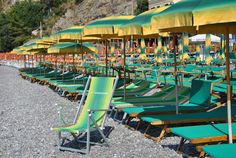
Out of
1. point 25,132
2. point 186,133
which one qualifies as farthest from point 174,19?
point 25,132

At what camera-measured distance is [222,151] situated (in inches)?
168

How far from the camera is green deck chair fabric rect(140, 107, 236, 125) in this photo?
6.08 metres

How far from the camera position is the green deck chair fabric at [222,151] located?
412 cm

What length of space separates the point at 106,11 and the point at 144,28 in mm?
55932

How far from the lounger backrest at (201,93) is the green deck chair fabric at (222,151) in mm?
2851

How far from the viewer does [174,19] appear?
473 cm

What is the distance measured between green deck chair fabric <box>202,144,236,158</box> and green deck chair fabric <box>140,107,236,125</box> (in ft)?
5.34

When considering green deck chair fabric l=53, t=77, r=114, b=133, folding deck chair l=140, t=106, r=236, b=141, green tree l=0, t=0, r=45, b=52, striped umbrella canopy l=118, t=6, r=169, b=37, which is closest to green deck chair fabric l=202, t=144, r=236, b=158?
folding deck chair l=140, t=106, r=236, b=141

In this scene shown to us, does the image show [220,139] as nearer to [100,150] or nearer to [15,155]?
[100,150]

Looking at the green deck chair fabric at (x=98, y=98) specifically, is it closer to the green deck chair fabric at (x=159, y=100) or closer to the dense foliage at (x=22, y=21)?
the green deck chair fabric at (x=159, y=100)

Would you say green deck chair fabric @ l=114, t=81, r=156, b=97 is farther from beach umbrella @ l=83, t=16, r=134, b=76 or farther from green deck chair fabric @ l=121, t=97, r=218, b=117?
green deck chair fabric @ l=121, t=97, r=218, b=117

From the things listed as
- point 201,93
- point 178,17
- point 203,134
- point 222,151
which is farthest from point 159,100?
point 222,151

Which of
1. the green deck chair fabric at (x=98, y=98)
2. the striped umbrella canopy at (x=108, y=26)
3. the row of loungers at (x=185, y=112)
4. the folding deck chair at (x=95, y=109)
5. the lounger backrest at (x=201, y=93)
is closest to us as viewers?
the row of loungers at (x=185, y=112)

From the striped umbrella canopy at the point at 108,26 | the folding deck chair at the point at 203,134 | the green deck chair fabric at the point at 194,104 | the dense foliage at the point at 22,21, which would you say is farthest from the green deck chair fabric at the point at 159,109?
the dense foliage at the point at 22,21
